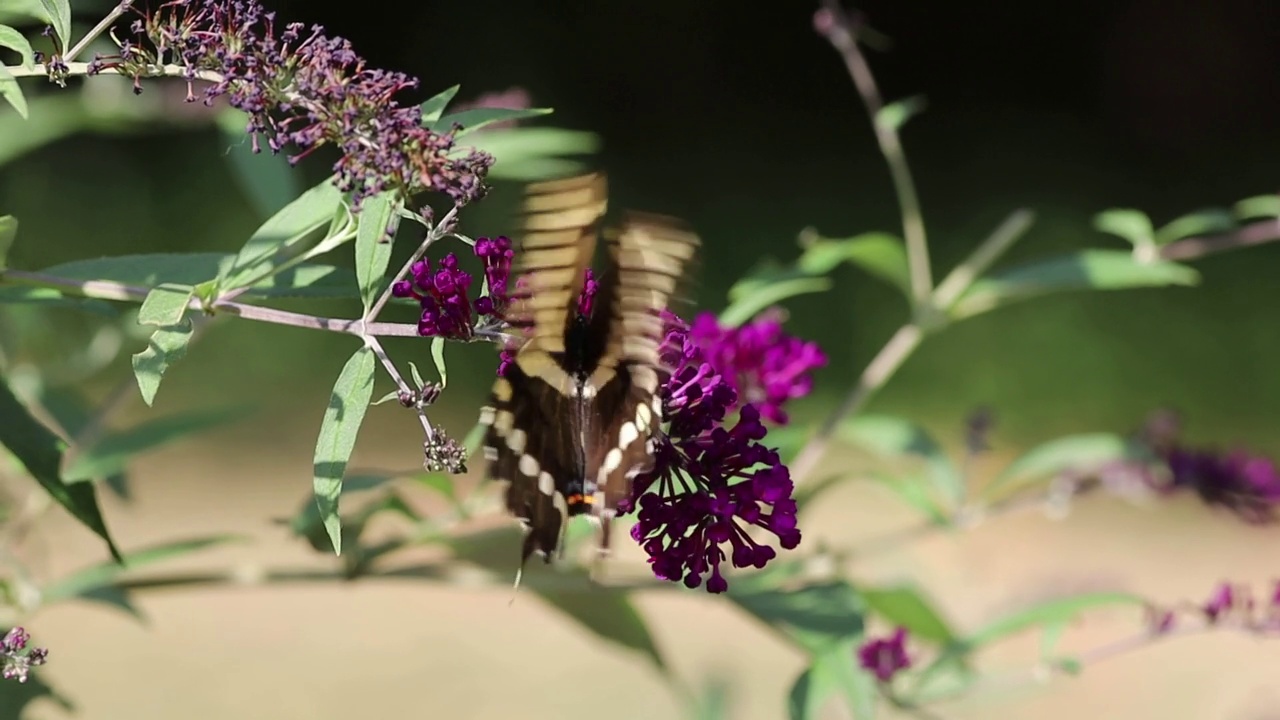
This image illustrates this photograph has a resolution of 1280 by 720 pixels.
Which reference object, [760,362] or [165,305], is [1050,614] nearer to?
[760,362]

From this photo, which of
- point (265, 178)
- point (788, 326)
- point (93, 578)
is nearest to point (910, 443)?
point (265, 178)

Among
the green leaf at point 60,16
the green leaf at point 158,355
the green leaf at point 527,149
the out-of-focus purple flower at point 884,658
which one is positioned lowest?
the green leaf at point 158,355

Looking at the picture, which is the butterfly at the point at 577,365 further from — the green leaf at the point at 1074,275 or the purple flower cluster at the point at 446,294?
the green leaf at the point at 1074,275

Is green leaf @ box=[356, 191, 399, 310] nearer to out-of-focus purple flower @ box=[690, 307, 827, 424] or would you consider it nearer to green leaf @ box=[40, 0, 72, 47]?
green leaf @ box=[40, 0, 72, 47]

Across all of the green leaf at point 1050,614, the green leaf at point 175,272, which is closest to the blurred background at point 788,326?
the green leaf at point 1050,614

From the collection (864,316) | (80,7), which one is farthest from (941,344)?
(80,7)
